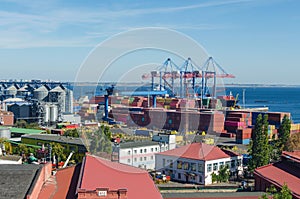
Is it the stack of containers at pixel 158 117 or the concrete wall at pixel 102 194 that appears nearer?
the concrete wall at pixel 102 194

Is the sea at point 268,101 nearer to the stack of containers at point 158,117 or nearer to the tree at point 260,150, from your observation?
the stack of containers at point 158,117

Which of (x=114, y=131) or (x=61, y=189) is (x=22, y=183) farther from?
(x=114, y=131)

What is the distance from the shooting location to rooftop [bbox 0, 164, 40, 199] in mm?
4328

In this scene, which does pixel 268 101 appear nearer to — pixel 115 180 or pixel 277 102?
pixel 277 102

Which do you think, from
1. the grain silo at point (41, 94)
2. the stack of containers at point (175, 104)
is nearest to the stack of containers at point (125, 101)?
the stack of containers at point (175, 104)

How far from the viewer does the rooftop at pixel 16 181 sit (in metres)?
4.33

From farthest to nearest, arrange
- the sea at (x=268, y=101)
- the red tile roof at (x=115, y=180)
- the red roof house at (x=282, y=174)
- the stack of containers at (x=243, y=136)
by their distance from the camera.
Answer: the stack of containers at (x=243, y=136)
the sea at (x=268, y=101)
the red roof house at (x=282, y=174)
the red tile roof at (x=115, y=180)

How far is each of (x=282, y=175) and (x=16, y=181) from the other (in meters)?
4.96

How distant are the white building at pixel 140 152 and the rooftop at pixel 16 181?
5.21m

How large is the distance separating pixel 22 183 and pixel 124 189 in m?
1.13

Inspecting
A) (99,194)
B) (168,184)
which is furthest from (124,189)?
(168,184)

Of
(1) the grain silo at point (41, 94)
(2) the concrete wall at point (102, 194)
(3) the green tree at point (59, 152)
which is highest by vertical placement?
(1) the grain silo at point (41, 94)

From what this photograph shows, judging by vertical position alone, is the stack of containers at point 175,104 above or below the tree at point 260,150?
above

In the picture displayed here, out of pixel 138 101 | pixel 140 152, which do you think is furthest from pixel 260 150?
pixel 138 101
